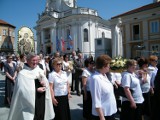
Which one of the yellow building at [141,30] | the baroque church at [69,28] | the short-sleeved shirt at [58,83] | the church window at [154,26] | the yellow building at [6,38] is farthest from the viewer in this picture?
the yellow building at [6,38]

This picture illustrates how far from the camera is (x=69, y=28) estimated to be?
49.7m

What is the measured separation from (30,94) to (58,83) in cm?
107

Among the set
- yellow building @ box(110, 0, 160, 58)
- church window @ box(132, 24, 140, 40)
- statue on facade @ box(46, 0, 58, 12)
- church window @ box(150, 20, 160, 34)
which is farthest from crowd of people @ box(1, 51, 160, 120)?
statue on facade @ box(46, 0, 58, 12)

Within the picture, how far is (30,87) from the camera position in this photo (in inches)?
164

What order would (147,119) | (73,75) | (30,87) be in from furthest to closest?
(73,75) → (147,119) → (30,87)

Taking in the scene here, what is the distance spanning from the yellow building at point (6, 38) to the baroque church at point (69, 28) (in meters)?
18.8

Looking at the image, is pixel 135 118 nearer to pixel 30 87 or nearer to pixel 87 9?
pixel 30 87

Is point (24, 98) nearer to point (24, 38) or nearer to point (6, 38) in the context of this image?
point (24, 38)

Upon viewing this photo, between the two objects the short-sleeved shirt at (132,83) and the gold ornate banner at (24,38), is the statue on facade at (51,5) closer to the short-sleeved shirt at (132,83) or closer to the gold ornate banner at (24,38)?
the gold ornate banner at (24,38)

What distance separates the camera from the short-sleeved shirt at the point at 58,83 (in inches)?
200

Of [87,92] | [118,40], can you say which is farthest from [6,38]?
[87,92]

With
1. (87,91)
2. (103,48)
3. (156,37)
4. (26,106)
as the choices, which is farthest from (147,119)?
(103,48)

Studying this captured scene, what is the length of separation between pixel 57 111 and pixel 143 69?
8.04ft

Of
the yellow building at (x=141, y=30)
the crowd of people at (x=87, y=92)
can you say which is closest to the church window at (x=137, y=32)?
the yellow building at (x=141, y=30)
